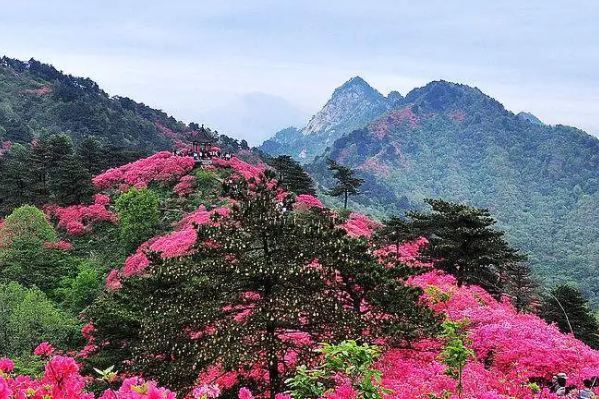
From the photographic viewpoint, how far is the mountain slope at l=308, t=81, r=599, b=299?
88.8m

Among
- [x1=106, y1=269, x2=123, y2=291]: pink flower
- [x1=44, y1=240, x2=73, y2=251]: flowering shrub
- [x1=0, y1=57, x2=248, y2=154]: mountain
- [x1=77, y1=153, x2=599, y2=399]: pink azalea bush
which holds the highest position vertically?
[x1=0, y1=57, x2=248, y2=154]: mountain

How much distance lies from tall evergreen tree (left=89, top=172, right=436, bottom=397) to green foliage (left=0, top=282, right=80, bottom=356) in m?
11.5

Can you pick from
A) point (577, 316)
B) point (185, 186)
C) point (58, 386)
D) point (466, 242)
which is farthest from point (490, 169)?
point (58, 386)

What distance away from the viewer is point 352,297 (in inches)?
437

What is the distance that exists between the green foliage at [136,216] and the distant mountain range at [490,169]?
56997mm

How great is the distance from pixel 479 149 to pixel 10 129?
112 metres

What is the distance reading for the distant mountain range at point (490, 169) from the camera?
87625 millimetres

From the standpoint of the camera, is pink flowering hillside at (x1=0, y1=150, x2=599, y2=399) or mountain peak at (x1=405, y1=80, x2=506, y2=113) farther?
mountain peak at (x1=405, y1=80, x2=506, y2=113)

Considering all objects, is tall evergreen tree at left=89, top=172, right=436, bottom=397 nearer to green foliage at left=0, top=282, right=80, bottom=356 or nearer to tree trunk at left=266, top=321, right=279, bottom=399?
tree trunk at left=266, top=321, right=279, bottom=399

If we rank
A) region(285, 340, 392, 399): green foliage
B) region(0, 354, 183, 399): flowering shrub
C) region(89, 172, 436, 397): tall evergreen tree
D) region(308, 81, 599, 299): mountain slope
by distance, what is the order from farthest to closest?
region(308, 81, 599, 299): mountain slope
region(89, 172, 436, 397): tall evergreen tree
region(285, 340, 392, 399): green foliage
region(0, 354, 183, 399): flowering shrub

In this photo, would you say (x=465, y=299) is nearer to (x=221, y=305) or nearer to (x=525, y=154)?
(x=221, y=305)

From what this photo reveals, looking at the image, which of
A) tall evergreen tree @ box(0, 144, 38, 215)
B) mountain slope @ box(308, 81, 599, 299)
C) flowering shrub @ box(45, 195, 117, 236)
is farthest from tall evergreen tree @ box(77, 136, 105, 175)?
mountain slope @ box(308, 81, 599, 299)

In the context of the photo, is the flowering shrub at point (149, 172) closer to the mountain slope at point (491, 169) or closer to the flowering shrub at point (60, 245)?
the flowering shrub at point (60, 245)

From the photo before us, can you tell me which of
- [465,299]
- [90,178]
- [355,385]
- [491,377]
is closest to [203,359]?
[355,385]
